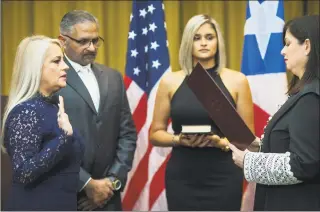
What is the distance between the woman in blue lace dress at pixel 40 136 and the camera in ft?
8.07

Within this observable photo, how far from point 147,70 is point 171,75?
1.99ft

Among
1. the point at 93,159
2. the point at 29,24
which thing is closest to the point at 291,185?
the point at 93,159

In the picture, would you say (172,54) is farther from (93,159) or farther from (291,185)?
(291,185)

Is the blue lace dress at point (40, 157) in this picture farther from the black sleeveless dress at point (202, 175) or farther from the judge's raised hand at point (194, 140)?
the black sleeveless dress at point (202, 175)

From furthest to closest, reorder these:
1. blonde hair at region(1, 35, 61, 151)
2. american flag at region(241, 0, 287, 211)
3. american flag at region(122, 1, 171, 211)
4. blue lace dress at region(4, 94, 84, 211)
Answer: american flag at region(122, 1, 171, 211) → american flag at region(241, 0, 287, 211) → blonde hair at region(1, 35, 61, 151) → blue lace dress at region(4, 94, 84, 211)

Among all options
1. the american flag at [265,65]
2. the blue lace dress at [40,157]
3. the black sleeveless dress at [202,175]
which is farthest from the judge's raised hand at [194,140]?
the blue lace dress at [40,157]

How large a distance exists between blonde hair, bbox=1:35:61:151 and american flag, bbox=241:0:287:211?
5.88 feet

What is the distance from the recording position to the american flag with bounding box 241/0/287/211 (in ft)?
13.1

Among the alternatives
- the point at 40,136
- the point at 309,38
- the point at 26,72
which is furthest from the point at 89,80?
the point at 309,38

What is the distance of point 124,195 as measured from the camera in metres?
4.35

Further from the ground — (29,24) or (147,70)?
(29,24)

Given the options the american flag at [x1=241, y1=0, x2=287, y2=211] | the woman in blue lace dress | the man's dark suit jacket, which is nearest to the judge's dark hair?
the woman in blue lace dress

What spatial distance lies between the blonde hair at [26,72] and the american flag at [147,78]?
62.2 inches

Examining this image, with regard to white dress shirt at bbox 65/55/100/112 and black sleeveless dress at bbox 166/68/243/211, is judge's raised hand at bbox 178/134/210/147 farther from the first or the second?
white dress shirt at bbox 65/55/100/112
